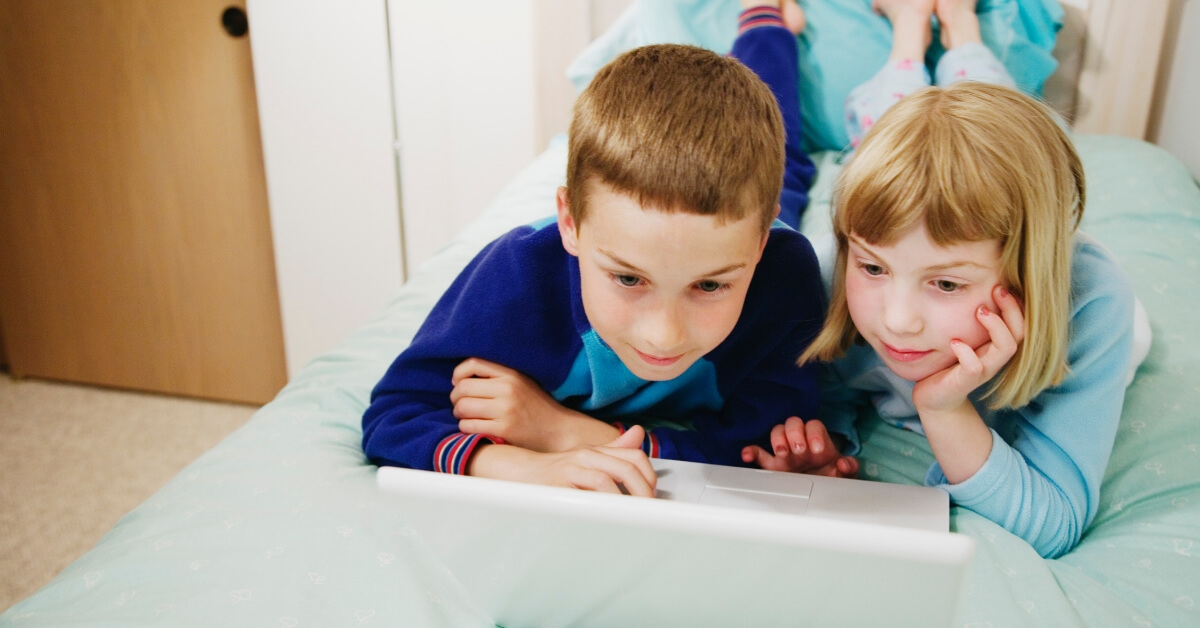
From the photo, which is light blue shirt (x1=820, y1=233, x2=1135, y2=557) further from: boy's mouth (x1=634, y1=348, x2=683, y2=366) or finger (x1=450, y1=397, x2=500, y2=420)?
finger (x1=450, y1=397, x2=500, y2=420)

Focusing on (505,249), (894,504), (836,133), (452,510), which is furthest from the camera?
(836,133)

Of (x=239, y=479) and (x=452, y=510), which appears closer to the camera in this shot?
(x=452, y=510)

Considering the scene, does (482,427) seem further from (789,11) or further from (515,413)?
(789,11)

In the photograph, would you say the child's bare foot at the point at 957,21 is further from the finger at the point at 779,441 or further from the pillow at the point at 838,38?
the finger at the point at 779,441

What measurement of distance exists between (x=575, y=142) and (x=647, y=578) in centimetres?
38

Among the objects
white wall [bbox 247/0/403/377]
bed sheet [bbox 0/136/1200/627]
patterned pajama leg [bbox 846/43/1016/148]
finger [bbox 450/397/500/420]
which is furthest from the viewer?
white wall [bbox 247/0/403/377]

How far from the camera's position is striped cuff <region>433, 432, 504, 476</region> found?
32.4 inches

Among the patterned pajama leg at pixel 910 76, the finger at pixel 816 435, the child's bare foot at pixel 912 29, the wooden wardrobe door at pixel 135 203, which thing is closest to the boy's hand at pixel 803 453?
the finger at pixel 816 435

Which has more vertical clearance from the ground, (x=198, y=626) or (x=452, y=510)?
(x=452, y=510)

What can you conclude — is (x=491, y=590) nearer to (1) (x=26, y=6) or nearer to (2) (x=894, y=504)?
(2) (x=894, y=504)

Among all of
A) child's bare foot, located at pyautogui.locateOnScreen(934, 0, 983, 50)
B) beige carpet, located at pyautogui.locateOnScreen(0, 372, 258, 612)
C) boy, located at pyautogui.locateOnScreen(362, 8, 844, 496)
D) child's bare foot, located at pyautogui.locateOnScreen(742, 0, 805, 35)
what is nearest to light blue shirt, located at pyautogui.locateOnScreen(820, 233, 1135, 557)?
boy, located at pyautogui.locateOnScreen(362, 8, 844, 496)

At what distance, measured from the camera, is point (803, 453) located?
35.2 inches

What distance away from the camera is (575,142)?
2.49ft

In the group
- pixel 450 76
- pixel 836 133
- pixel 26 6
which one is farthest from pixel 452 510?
pixel 26 6
